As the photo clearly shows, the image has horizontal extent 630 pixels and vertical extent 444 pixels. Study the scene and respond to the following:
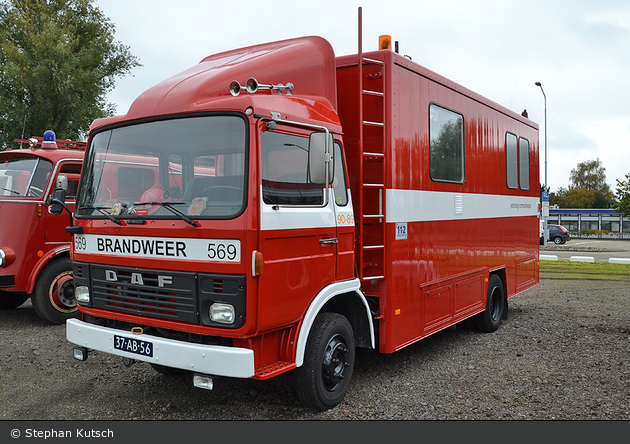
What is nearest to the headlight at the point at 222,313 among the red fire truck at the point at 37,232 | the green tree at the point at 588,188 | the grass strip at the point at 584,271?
the red fire truck at the point at 37,232

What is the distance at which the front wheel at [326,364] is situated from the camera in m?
4.41

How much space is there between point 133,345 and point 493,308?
221 inches

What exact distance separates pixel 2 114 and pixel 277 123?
19755 mm

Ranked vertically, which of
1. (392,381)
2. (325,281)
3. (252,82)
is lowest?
(392,381)

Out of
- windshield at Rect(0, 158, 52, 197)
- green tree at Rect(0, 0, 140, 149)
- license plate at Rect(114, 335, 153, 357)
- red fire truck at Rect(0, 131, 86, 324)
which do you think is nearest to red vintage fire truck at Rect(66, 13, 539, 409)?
license plate at Rect(114, 335, 153, 357)

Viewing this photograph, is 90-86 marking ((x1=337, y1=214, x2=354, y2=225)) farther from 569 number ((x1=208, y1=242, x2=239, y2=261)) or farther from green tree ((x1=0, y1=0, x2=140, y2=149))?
green tree ((x1=0, y1=0, x2=140, y2=149))

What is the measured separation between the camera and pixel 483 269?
736 centimetres

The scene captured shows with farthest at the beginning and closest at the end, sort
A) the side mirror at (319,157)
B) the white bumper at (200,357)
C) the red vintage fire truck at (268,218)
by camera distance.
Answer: the side mirror at (319,157), the red vintage fire truck at (268,218), the white bumper at (200,357)

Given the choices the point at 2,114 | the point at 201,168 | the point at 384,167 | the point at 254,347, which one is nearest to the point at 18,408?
the point at 254,347

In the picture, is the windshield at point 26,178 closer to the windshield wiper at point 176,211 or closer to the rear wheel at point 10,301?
the rear wheel at point 10,301

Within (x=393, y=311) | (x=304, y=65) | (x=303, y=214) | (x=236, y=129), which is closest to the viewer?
(x=236, y=129)

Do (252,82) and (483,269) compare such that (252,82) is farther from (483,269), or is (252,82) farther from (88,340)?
(483,269)

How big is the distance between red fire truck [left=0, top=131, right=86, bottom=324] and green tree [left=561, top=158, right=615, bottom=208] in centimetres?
7072

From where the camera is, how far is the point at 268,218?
→ 13.0 feet
